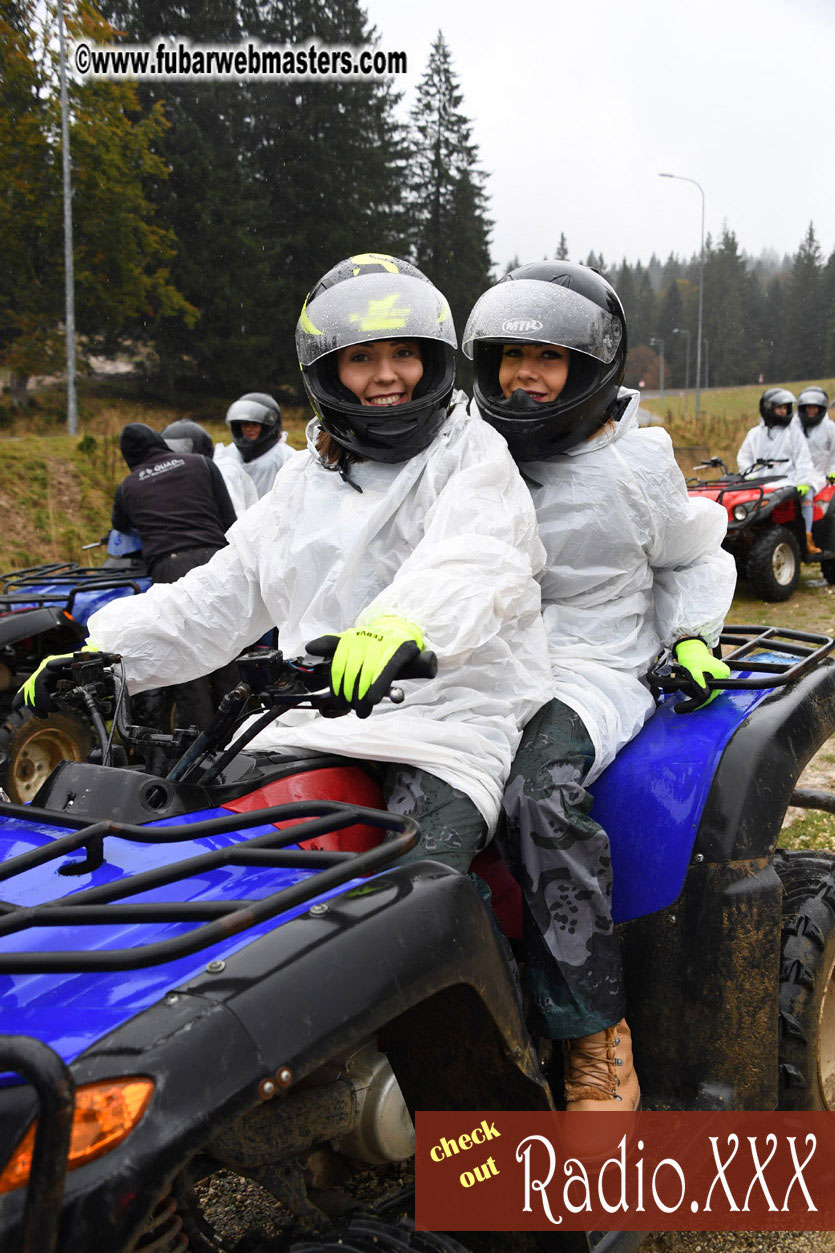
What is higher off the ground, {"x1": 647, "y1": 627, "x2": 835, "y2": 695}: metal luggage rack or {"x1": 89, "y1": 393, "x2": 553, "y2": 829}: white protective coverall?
{"x1": 89, "y1": 393, "x2": 553, "y2": 829}: white protective coverall

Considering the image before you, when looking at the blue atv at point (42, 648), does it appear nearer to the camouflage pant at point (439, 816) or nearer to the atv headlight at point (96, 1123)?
the camouflage pant at point (439, 816)

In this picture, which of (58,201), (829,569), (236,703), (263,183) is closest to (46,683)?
(236,703)

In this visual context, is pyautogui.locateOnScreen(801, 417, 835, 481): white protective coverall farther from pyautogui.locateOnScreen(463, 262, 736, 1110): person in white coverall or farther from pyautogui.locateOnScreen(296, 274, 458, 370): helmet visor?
pyautogui.locateOnScreen(296, 274, 458, 370): helmet visor

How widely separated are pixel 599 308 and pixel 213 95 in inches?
1354

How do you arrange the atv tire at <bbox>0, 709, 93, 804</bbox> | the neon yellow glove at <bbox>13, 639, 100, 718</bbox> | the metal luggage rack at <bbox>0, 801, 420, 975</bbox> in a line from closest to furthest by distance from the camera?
1. the metal luggage rack at <bbox>0, 801, 420, 975</bbox>
2. the neon yellow glove at <bbox>13, 639, 100, 718</bbox>
3. the atv tire at <bbox>0, 709, 93, 804</bbox>

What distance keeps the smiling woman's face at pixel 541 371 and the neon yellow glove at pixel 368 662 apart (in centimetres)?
113

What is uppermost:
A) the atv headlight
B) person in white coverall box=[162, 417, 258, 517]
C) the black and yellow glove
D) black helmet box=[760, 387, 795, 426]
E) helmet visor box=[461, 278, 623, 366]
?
black helmet box=[760, 387, 795, 426]

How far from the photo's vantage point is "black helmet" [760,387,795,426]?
1195 centimetres

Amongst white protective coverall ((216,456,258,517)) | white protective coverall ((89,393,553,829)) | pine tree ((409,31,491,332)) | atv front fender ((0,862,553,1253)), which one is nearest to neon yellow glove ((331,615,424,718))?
white protective coverall ((89,393,553,829))

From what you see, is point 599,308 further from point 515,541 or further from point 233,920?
point 233,920

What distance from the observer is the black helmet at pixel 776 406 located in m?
12.0

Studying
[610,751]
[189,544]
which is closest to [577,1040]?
[610,751]

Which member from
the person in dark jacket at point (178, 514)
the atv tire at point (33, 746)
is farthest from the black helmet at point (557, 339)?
the person in dark jacket at point (178, 514)

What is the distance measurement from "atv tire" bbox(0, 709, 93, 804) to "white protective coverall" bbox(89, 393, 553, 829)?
3.12m
